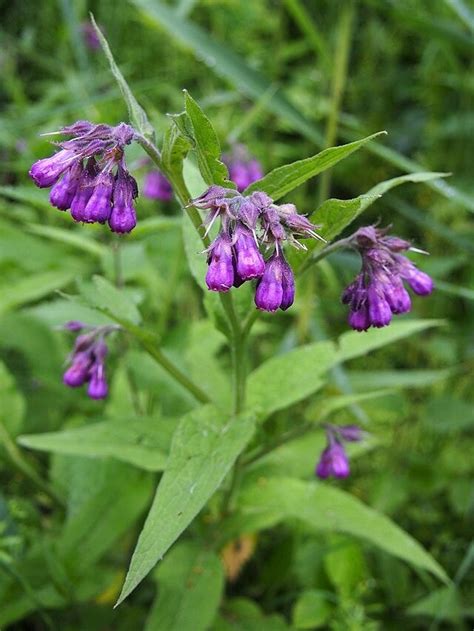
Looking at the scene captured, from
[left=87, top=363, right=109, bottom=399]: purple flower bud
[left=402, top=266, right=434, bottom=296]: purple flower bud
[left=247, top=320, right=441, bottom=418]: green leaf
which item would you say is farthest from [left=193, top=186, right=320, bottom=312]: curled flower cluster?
[left=87, top=363, right=109, bottom=399]: purple flower bud

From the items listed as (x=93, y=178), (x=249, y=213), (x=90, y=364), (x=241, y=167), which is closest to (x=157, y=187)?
(x=241, y=167)

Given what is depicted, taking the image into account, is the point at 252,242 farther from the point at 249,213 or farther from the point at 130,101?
the point at 130,101

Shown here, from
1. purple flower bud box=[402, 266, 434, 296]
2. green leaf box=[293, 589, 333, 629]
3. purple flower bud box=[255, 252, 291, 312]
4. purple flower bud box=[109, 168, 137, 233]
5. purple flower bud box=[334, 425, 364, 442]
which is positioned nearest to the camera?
purple flower bud box=[255, 252, 291, 312]

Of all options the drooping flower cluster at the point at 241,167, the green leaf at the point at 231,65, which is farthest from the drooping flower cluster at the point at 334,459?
the drooping flower cluster at the point at 241,167

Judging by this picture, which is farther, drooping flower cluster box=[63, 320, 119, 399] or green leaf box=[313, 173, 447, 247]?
drooping flower cluster box=[63, 320, 119, 399]

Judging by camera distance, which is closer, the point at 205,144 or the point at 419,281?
the point at 205,144

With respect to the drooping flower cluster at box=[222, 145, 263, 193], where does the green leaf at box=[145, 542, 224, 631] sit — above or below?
below

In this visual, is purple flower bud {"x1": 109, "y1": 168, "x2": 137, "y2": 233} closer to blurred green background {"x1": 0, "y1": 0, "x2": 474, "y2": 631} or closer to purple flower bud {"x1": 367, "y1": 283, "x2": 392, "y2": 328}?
purple flower bud {"x1": 367, "y1": 283, "x2": 392, "y2": 328}

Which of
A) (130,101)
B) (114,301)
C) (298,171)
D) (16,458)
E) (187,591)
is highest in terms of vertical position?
(130,101)

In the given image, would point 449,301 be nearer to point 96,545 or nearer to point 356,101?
point 356,101
